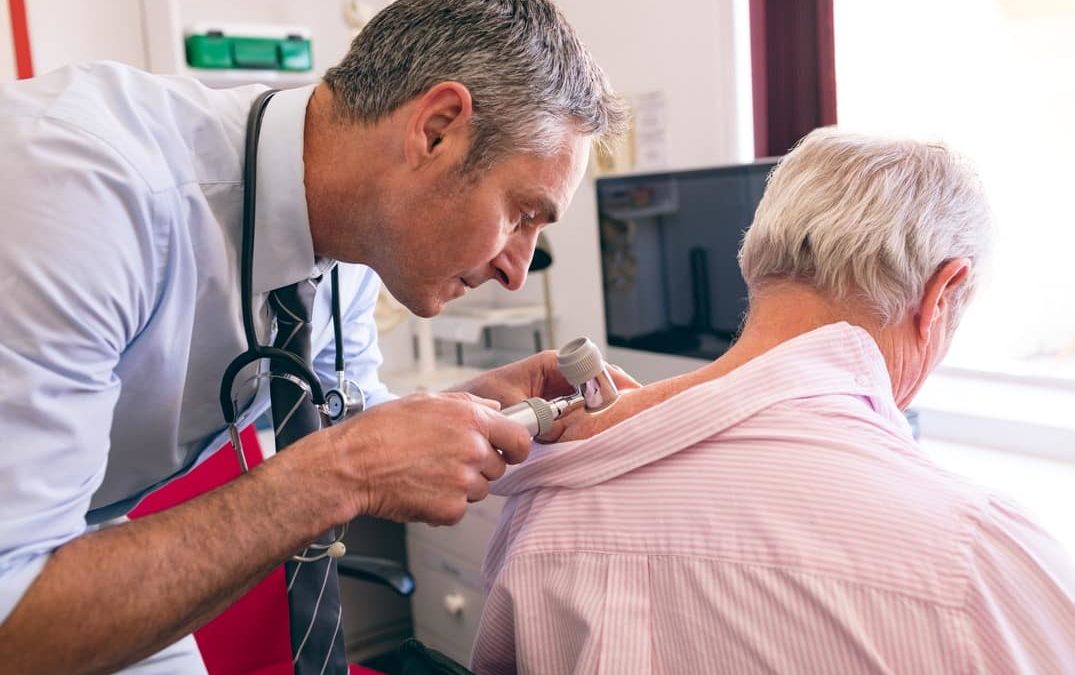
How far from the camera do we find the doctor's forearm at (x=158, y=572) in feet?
2.69

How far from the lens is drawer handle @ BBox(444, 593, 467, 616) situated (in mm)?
2404

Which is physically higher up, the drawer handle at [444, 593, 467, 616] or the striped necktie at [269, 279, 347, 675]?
the striped necktie at [269, 279, 347, 675]

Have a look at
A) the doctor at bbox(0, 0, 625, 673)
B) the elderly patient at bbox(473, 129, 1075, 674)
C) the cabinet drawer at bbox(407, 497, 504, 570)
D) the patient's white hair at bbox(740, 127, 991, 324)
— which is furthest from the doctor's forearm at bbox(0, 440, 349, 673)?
the cabinet drawer at bbox(407, 497, 504, 570)

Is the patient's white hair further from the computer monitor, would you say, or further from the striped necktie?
the computer monitor

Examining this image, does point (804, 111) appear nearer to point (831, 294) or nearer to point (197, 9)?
point (831, 294)

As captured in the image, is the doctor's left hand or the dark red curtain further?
the dark red curtain

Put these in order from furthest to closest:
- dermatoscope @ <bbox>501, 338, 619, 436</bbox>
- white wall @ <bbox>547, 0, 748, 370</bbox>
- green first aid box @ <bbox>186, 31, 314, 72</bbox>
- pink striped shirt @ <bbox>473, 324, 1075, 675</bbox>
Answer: green first aid box @ <bbox>186, 31, 314, 72</bbox>
white wall @ <bbox>547, 0, 748, 370</bbox>
dermatoscope @ <bbox>501, 338, 619, 436</bbox>
pink striped shirt @ <bbox>473, 324, 1075, 675</bbox>

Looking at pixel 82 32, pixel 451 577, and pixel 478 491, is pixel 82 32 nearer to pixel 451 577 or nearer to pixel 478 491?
pixel 451 577

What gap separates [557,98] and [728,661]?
603 mm

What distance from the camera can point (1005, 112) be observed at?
82.0 inches

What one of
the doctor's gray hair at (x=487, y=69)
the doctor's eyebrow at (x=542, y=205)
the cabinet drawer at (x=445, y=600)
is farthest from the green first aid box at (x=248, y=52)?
the doctor's eyebrow at (x=542, y=205)

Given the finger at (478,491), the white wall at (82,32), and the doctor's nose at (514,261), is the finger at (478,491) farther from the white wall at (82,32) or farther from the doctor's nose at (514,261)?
the white wall at (82,32)

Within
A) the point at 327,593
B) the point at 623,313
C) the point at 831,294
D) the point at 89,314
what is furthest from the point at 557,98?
the point at 623,313

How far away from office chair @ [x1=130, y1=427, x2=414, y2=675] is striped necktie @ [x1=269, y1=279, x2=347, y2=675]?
1.83ft
